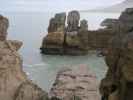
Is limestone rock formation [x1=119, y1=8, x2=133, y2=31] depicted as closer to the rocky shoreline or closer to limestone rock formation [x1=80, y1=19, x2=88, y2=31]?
the rocky shoreline

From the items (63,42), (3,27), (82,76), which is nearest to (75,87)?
(82,76)

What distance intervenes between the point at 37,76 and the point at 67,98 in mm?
17337

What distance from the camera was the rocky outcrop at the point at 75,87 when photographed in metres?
13.6

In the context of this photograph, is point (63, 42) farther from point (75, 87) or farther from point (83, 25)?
point (75, 87)

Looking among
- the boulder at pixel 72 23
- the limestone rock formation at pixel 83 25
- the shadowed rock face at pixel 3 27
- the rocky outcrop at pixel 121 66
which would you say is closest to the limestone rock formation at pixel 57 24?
the boulder at pixel 72 23

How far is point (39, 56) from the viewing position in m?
42.9

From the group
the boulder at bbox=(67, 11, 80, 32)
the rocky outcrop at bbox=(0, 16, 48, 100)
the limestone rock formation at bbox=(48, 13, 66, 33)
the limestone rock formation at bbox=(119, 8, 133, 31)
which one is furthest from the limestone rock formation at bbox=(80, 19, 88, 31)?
the limestone rock formation at bbox=(119, 8, 133, 31)

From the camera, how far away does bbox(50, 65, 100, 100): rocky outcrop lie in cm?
1356

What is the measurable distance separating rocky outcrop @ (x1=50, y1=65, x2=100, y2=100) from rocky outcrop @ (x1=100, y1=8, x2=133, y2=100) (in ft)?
18.0

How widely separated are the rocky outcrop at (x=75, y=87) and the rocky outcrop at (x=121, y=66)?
550cm

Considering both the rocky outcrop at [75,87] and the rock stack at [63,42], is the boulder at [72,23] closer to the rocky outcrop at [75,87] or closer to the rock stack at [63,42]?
the rock stack at [63,42]

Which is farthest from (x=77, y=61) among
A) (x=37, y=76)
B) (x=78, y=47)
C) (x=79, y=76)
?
(x=79, y=76)

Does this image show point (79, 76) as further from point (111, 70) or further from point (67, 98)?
point (111, 70)

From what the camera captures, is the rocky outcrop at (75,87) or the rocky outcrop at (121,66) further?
the rocky outcrop at (75,87)
